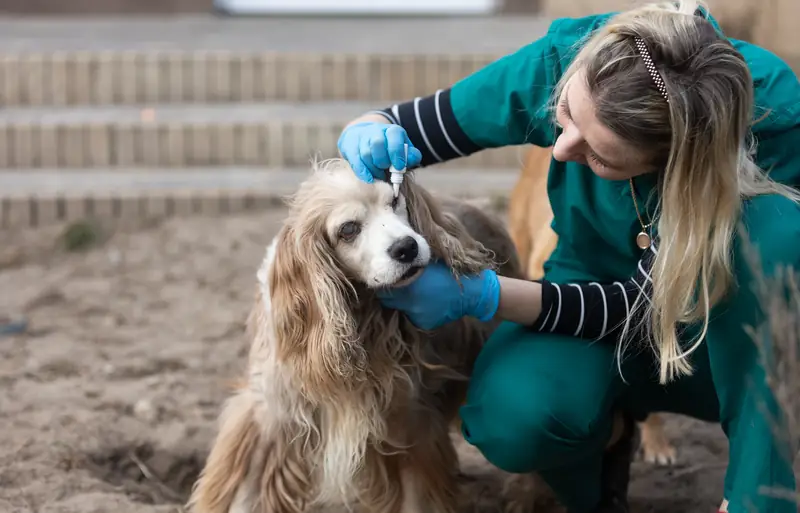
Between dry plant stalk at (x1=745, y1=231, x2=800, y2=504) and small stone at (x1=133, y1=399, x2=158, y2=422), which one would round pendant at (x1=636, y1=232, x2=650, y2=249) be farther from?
small stone at (x1=133, y1=399, x2=158, y2=422)

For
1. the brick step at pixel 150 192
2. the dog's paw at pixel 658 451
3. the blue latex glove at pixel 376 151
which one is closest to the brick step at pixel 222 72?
the brick step at pixel 150 192

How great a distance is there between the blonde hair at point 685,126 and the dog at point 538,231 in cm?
87

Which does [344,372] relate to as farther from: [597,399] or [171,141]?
[171,141]

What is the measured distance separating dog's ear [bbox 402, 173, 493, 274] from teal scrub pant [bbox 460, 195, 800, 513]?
0.88 ft

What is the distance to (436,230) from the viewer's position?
2418 mm

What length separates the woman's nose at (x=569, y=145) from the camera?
2.16 m

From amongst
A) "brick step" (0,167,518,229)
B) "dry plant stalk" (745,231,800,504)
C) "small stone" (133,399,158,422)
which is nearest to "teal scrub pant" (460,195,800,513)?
"dry plant stalk" (745,231,800,504)

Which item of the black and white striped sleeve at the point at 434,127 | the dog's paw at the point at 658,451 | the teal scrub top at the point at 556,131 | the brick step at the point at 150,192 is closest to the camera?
the teal scrub top at the point at 556,131

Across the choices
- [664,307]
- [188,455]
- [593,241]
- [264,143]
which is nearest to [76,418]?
[188,455]

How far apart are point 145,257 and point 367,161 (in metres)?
2.84

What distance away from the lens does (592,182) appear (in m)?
2.50

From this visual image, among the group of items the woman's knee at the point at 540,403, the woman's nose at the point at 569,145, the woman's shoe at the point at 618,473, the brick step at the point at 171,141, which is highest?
the woman's nose at the point at 569,145

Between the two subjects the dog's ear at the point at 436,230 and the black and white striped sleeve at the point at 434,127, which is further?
the black and white striped sleeve at the point at 434,127

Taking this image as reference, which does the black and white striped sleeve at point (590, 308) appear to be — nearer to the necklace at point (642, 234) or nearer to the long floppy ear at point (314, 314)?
the necklace at point (642, 234)
